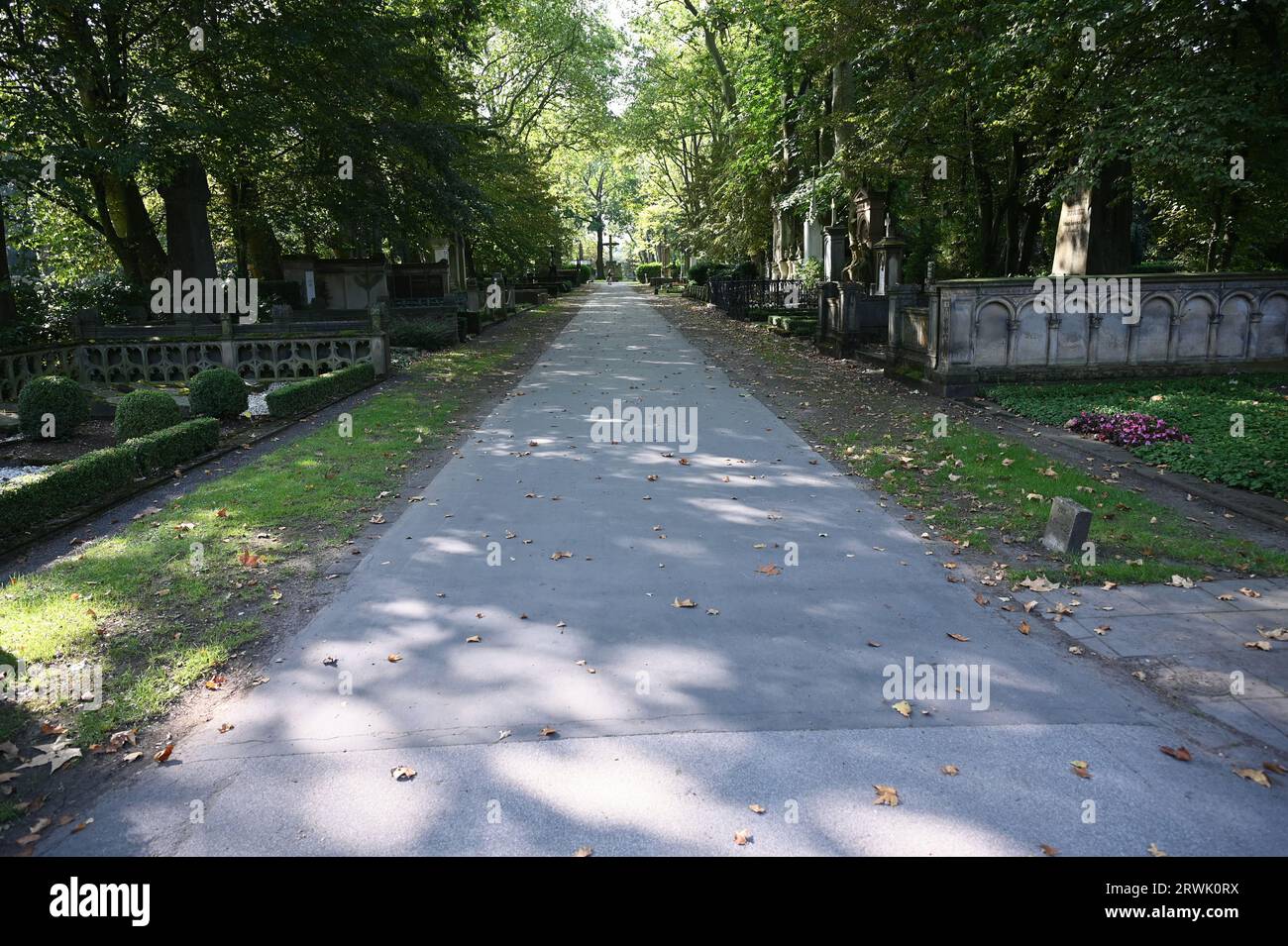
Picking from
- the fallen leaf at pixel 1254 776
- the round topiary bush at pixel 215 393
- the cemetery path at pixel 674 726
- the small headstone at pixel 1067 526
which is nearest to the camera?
the cemetery path at pixel 674 726

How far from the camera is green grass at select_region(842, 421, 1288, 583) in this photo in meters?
6.14

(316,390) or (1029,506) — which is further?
(316,390)

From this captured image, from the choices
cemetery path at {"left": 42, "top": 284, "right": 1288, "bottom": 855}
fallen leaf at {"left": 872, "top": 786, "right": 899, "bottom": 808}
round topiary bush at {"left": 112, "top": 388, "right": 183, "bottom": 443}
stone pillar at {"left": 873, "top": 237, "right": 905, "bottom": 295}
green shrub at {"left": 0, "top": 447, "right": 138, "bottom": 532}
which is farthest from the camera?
stone pillar at {"left": 873, "top": 237, "right": 905, "bottom": 295}

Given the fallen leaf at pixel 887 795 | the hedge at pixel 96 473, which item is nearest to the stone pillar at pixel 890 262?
the hedge at pixel 96 473

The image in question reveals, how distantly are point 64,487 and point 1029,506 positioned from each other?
29.8ft

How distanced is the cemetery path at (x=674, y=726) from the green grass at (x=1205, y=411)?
159 inches

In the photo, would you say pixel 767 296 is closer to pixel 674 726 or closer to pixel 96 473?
pixel 96 473

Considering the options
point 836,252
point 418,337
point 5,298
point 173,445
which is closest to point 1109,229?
point 836,252

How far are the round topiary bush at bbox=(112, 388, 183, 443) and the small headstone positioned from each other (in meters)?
10.3

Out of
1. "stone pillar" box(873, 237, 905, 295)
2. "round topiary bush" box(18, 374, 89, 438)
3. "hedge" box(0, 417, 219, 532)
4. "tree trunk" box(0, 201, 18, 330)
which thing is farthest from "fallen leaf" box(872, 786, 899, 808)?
"tree trunk" box(0, 201, 18, 330)

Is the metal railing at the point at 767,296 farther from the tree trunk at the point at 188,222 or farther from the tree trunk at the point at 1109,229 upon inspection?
the tree trunk at the point at 188,222

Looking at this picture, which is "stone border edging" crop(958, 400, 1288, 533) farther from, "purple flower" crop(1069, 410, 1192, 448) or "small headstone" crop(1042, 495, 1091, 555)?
"small headstone" crop(1042, 495, 1091, 555)

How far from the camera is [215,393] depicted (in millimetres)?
12383

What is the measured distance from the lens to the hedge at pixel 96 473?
7.13 metres
